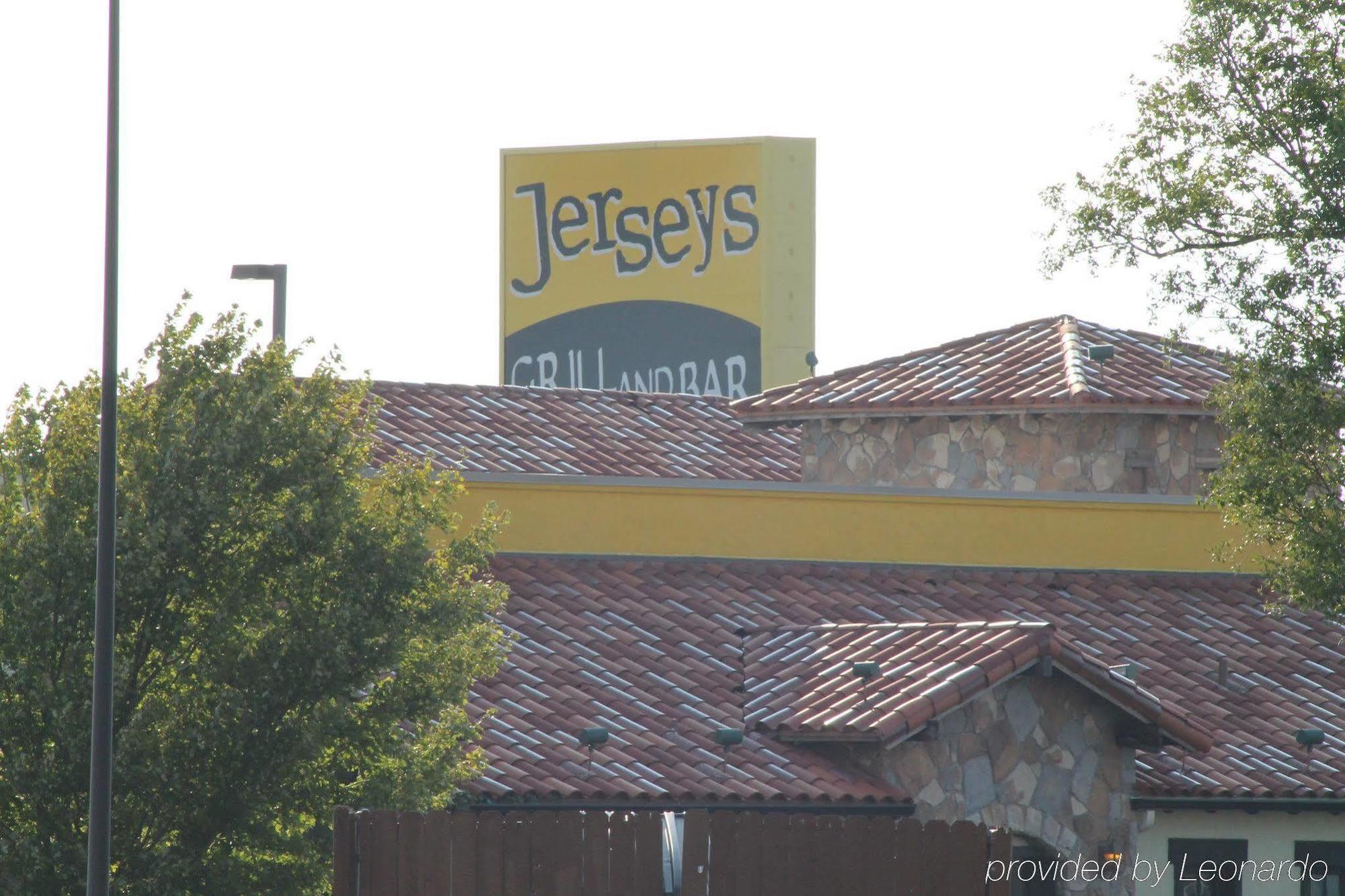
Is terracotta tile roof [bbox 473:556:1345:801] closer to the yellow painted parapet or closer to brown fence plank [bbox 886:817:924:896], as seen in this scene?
the yellow painted parapet

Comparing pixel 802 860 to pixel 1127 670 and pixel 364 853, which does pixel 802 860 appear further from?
Answer: pixel 1127 670

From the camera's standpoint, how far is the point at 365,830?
1143cm

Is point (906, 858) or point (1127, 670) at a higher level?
point (1127, 670)

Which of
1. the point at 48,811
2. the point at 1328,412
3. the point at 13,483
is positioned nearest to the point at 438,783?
the point at 48,811

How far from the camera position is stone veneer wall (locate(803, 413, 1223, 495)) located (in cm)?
2422

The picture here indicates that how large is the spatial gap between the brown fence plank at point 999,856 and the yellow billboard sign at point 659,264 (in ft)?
82.6

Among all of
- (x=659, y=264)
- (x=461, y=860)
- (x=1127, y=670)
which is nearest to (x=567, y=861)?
(x=461, y=860)

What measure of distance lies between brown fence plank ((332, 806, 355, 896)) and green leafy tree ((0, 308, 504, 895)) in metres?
1.16

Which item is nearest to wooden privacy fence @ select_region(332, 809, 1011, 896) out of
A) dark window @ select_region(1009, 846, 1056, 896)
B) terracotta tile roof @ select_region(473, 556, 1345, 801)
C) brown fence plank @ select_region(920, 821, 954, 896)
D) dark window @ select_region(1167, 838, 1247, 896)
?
brown fence plank @ select_region(920, 821, 954, 896)

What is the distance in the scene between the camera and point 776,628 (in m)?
20.6

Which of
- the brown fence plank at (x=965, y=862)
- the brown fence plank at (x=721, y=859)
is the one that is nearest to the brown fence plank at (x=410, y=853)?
the brown fence plank at (x=721, y=859)

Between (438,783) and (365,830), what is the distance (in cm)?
215

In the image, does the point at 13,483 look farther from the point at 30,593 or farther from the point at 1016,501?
the point at 1016,501

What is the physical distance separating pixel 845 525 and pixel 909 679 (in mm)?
4610
